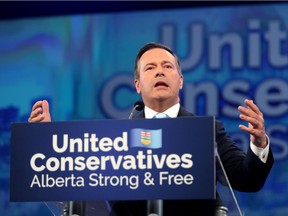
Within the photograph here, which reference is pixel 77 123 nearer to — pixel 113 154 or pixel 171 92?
pixel 113 154

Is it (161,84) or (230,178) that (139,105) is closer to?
(161,84)

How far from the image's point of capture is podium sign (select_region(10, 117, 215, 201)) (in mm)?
2197

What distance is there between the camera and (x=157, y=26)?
550 cm

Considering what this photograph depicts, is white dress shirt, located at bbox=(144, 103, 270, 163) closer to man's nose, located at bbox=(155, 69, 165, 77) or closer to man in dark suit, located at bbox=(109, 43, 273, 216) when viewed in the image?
man in dark suit, located at bbox=(109, 43, 273, 216)

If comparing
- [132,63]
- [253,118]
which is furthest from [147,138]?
[132,63]

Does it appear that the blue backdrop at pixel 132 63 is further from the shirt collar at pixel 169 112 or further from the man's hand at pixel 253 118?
the man's hand at pixel 253 118

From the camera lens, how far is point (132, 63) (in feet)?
18.0

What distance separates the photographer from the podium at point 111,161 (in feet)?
7.21

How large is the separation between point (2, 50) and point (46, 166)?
3.55 metres

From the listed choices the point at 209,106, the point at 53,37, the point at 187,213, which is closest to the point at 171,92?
the point at 187,213

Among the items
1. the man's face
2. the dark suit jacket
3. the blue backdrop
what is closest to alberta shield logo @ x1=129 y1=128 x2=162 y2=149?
the dark suit jacket

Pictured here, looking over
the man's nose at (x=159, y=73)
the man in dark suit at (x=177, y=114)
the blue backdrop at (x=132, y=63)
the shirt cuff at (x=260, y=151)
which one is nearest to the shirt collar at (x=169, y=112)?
the man in dark suit at (x=177, y=114)

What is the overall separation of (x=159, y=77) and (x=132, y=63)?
2.78 m

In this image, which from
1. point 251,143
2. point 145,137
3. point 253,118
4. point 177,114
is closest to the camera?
point 145,137
